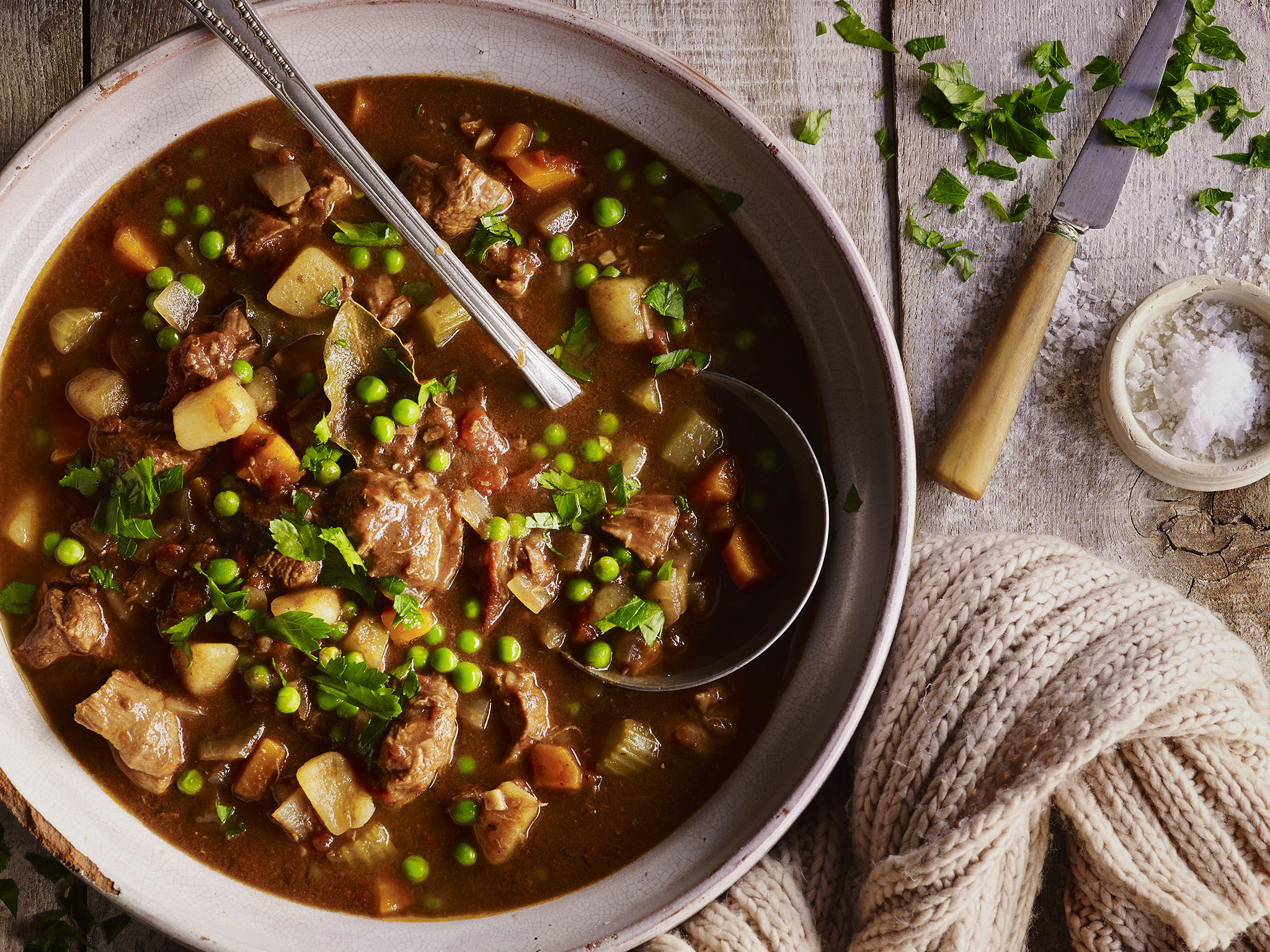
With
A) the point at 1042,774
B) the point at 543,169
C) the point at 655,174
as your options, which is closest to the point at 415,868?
the point at 1042,774

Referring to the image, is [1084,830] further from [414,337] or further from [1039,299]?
[414,337]

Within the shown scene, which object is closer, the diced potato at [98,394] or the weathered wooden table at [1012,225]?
the diced potato at [98,394]

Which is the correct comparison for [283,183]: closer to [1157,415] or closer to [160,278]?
[160,278]

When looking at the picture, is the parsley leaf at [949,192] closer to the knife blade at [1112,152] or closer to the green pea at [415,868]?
the knife blade at [1112,152]

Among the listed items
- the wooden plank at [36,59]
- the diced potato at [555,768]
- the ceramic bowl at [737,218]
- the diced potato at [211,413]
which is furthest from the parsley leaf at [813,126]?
the wooden plank at [36,59]

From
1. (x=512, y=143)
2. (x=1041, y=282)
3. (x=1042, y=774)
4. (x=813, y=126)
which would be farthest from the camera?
(x=813, y=126)

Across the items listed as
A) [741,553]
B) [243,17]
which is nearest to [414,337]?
[243,17]

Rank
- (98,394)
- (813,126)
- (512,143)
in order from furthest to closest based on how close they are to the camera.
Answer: (813,126) < (512,143) < (98,394)
